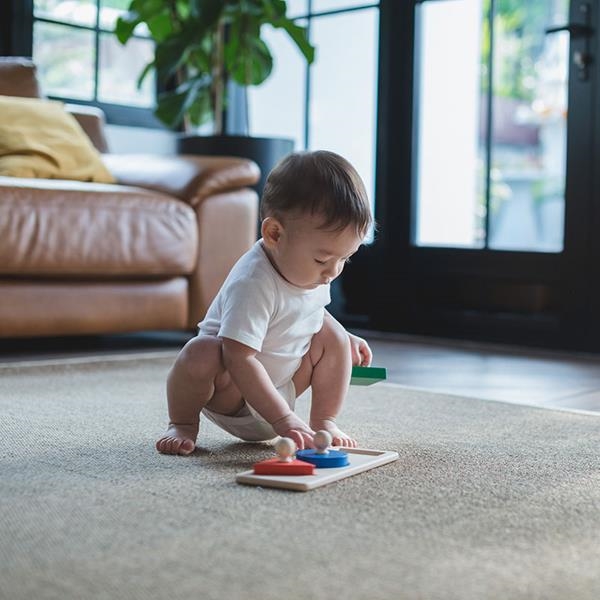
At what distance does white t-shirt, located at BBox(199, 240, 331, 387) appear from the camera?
1.30 metres

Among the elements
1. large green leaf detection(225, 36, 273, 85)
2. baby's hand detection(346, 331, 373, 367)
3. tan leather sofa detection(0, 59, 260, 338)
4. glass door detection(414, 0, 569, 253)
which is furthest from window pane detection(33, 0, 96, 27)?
baby's hand detection(346, 331, 373, 367)

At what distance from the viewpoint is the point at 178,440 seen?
135 centimetres

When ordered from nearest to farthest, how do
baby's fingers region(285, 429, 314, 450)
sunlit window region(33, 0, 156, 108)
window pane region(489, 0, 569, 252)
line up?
baby's fingers region(285, 429, 314, 450) < sunlit window region(33, 0, 156, 108) < window pane region(489, 0, 569, 252)

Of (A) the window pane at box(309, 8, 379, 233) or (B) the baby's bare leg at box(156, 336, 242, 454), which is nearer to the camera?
(B) the baby's bare leg at box(156, 336, 242, 454)

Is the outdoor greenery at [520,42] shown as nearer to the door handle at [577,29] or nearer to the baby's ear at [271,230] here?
the door handle at [577,29]

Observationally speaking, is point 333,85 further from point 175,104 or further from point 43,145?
point 43,145

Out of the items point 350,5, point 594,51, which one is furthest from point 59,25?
point 594,51

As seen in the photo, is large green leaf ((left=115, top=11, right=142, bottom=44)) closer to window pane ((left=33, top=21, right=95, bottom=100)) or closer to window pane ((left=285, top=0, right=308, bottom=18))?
window pane ((left=33, top=21, right=95, bottom=100))

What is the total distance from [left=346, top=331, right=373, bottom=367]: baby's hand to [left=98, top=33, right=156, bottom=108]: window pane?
262cm

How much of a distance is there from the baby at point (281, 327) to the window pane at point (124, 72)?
2670 millimetres

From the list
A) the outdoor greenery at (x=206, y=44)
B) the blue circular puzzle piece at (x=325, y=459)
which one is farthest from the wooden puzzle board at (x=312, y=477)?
the outdoor greenery at (x=206, y=44)

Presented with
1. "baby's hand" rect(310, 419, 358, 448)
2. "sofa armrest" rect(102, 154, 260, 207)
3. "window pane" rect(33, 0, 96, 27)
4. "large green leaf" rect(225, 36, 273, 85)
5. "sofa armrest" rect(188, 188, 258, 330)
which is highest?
"window pane" rect(33, 0, 96, 27)

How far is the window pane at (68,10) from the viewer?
3676mm

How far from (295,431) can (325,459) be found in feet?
0.27
